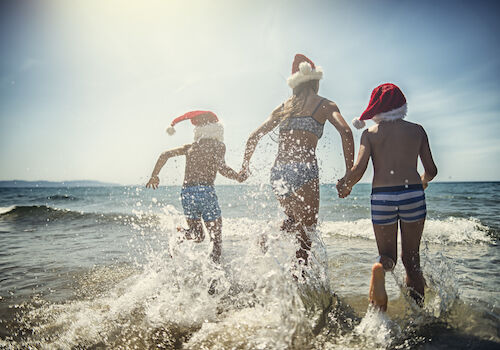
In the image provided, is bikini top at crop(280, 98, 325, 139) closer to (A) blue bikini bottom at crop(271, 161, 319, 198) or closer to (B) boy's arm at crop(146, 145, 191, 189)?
(A) blue bikini bottom at crop(271, 161, 319, 198)

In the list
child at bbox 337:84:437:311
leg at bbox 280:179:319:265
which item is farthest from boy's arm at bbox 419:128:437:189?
leg at bbox 280:179:319:265

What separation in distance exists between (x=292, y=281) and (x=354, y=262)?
2419mm

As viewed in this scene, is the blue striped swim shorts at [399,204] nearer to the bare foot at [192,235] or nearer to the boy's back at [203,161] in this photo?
the boy's back at [203,161]

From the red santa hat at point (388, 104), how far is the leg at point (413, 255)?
899 mm

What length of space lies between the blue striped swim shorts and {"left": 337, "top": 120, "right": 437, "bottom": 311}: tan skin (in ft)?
0.13

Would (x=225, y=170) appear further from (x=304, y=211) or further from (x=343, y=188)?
(x=343, y=188)

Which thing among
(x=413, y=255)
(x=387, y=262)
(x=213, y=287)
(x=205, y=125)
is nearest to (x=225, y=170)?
(x=205, y=125)

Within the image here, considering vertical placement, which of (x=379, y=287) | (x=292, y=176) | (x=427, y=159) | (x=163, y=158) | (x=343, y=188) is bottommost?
(x=379, y=287)

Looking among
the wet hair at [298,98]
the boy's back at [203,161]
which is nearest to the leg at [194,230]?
the boy's back at [203,161]

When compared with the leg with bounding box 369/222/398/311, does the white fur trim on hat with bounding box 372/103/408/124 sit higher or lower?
higher

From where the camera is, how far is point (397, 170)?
227 cm

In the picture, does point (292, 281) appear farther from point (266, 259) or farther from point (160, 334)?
point (160, 334)

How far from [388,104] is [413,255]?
49.7 inches

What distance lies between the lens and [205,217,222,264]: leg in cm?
345
